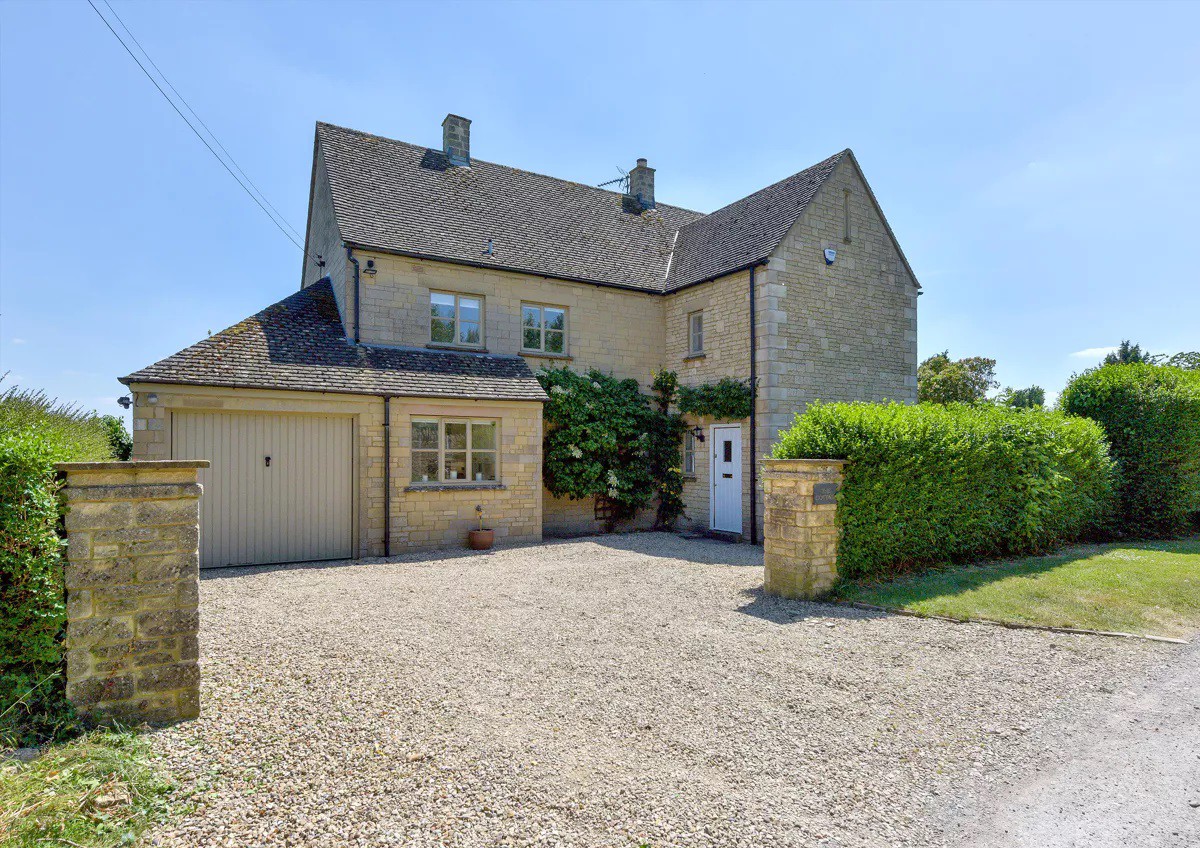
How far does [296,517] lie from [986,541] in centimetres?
1148

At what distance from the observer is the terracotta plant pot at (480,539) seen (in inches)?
478

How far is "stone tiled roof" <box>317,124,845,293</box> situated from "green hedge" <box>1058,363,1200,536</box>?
25.0 ft

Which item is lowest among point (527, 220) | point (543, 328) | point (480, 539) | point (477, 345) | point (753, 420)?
point (480, 539)

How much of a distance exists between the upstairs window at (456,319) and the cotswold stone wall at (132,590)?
9784 mm

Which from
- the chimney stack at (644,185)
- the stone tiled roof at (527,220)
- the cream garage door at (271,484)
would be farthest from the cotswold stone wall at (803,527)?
the chimney stack at (644,185)

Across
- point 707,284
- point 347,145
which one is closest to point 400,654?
point 707,284

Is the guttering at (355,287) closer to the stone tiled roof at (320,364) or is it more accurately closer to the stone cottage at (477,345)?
the stone cottage at (477,345)

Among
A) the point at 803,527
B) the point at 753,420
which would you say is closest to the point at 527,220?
the point at 753,420

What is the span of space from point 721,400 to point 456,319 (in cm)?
618

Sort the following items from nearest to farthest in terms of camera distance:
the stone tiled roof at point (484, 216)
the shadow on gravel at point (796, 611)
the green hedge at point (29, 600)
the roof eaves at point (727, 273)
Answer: the green hedge at point (29, 600) < the shadow on gravel at point (796, 611) < the roof eaves at point (727, 273) < the stone tiled roof at point (484, 216)

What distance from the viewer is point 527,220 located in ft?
52.7

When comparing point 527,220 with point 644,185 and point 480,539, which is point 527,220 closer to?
point 644,185

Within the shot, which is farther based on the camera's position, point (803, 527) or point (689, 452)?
point (689, 452)

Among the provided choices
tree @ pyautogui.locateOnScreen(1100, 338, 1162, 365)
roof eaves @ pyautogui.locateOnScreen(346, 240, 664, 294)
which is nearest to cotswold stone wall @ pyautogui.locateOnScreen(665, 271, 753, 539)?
roof eaves @ pyautogui.locateOnScreen(346, 240, 664, 294)
